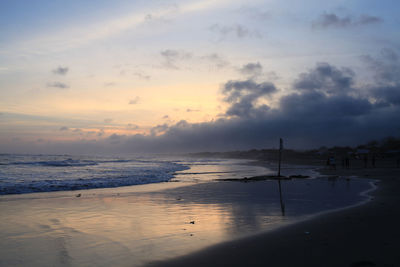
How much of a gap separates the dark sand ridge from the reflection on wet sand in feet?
2.08

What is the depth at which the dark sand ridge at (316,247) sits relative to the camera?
564 cm

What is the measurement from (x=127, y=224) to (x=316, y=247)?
→ 17.8 feet

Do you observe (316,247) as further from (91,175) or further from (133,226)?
(91,175)

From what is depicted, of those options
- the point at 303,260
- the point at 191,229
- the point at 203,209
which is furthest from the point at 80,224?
the point at 303,260

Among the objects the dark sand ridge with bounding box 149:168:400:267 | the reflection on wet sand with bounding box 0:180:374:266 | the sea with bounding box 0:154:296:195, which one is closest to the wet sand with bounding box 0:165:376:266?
the reflection on wet sand with bounding box 0:180:374:266

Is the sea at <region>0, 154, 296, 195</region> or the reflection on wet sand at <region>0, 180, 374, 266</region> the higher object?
the reflection on wet sand at <region>0, 180, 374, 266</region>

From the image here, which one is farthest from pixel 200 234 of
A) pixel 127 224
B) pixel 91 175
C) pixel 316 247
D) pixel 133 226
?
pixel 91 175

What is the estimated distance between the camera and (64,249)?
6.71 m

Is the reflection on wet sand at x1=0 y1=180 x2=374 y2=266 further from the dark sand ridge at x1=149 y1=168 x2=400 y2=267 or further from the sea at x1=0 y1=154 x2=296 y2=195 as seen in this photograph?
the sea at x1=0 y1=154 x2=296 y2=195

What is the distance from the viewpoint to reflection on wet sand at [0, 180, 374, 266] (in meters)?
6.37

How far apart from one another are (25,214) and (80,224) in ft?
10.2

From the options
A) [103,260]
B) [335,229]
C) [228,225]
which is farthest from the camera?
[228,225]

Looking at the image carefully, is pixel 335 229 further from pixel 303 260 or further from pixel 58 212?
pixel 58 212

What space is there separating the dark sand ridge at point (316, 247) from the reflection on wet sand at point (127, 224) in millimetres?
634
